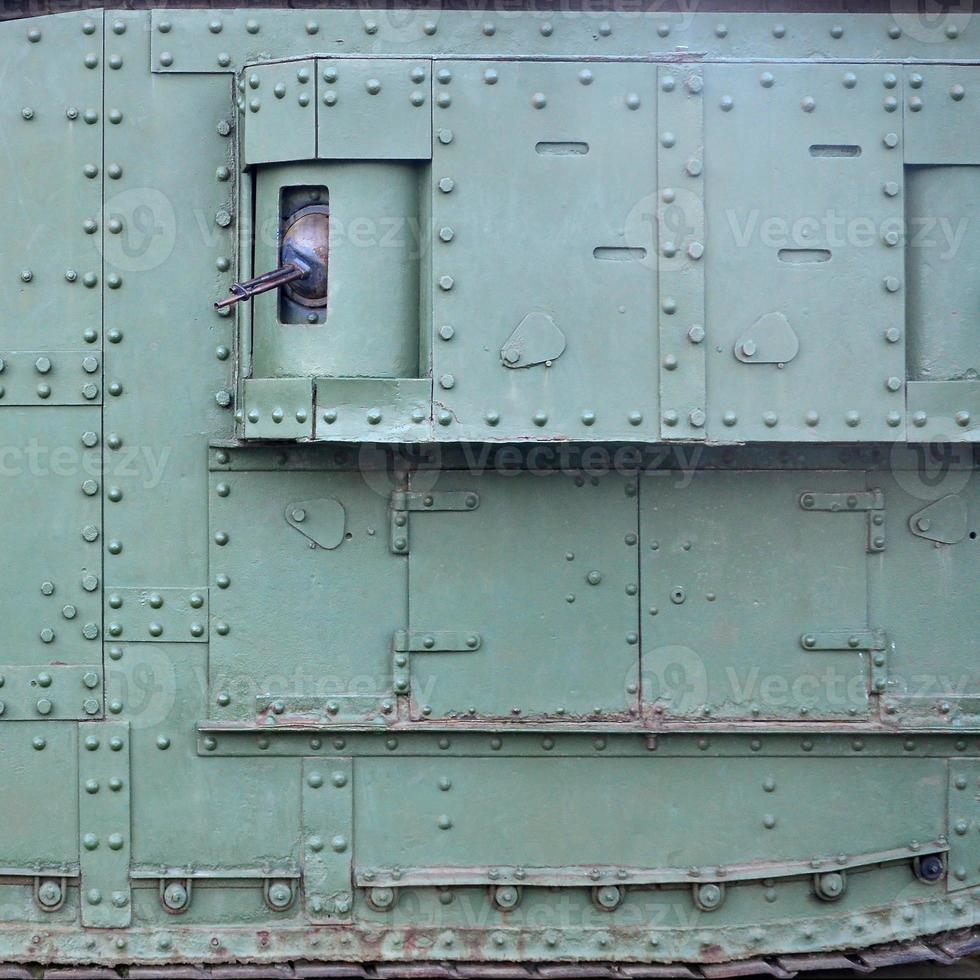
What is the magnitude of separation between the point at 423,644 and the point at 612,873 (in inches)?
37.0

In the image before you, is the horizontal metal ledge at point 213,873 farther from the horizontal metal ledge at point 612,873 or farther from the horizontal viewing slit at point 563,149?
the horizontal viewing slit at point 563,149

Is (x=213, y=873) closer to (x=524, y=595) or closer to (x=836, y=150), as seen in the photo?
(x=524, y=595)

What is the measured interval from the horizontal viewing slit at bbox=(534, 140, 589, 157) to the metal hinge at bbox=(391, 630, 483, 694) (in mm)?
1453

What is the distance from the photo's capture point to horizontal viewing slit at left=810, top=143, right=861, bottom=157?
9.59 feet

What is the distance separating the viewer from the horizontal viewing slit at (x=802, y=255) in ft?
9.59

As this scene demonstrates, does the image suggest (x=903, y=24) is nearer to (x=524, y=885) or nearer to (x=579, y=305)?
(x=579, y=305)

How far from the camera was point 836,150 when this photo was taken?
9.65 ft

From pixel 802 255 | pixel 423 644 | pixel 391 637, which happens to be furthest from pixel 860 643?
pixel 391 637

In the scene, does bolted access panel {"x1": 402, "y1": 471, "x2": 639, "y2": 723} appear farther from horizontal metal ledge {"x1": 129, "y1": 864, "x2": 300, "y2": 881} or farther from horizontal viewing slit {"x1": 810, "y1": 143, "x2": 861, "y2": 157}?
horizontal viewing slit {"x1": 810, "y1": 143, "x2": 861, "y2": 157}

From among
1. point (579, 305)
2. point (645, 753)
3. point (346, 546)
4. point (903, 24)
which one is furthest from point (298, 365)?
point (903, 24)

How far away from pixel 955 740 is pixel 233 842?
7.60 ft

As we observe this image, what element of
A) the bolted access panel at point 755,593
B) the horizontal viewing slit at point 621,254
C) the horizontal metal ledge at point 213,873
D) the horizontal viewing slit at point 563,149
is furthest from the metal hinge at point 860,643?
the horizontal metal ledge at point 213,873

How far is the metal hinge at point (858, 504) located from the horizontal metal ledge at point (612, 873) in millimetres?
991

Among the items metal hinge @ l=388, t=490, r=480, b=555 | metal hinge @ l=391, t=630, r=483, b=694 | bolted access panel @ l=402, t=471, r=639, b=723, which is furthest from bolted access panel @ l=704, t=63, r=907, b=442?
metal hinge @ l=391, t=630, r=483, b=694
